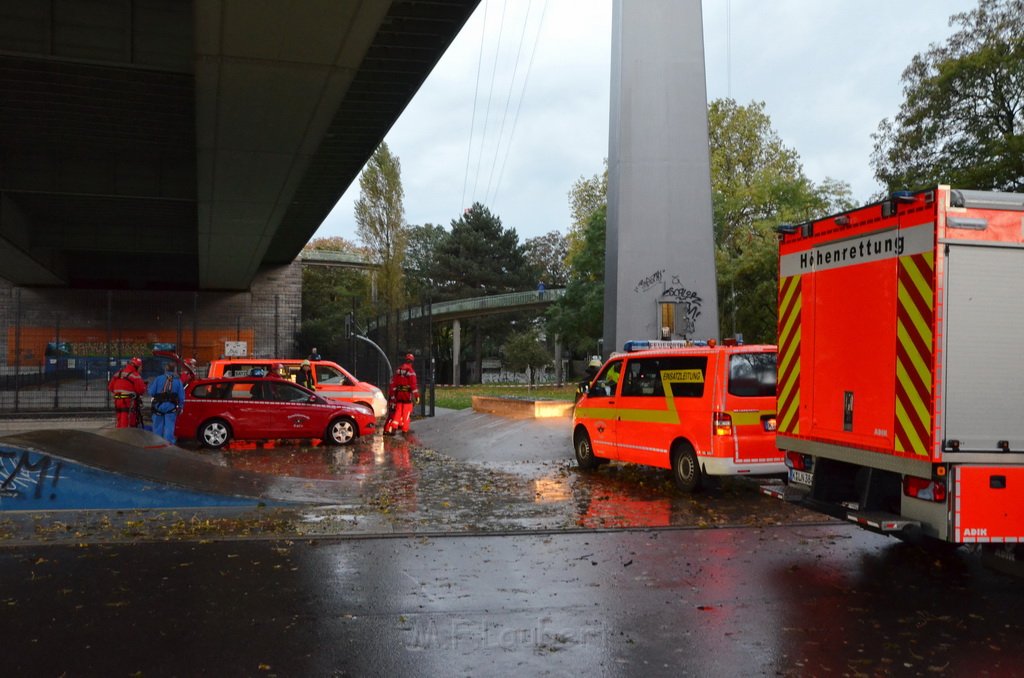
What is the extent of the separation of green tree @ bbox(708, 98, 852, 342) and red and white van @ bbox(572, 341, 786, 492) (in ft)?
75.8

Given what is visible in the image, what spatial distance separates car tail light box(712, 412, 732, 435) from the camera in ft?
35.5

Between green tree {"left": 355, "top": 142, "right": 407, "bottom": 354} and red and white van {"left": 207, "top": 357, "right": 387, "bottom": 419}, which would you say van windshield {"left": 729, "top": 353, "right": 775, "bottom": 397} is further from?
green tree {"left": 355, "top": 142, "right": 407, "bottom": 354}

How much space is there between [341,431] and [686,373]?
9.09 metres

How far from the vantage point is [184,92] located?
1659cm

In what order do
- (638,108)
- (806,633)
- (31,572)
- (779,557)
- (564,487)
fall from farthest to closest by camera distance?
1. (638,108)
2. (564,487)
3. (779,557)
4. (31,572)
5. (806,633)

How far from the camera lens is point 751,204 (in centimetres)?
4319

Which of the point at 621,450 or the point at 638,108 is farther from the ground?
the point at 638,108

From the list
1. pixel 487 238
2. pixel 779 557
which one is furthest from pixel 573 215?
pixel 779 557

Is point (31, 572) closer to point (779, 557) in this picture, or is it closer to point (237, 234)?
point (779, 557)

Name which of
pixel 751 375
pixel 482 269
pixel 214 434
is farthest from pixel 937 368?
pixel 482 269

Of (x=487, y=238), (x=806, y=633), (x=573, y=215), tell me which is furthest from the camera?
(x=487, y=238)

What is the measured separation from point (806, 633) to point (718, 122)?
143 ft

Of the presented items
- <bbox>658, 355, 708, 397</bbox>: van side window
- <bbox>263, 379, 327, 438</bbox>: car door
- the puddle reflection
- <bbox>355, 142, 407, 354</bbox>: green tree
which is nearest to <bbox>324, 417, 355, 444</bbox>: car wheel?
<bbox>263, 379, 327, 438</bbox>: car door

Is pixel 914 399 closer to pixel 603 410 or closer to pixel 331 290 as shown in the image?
pixel 603 410
